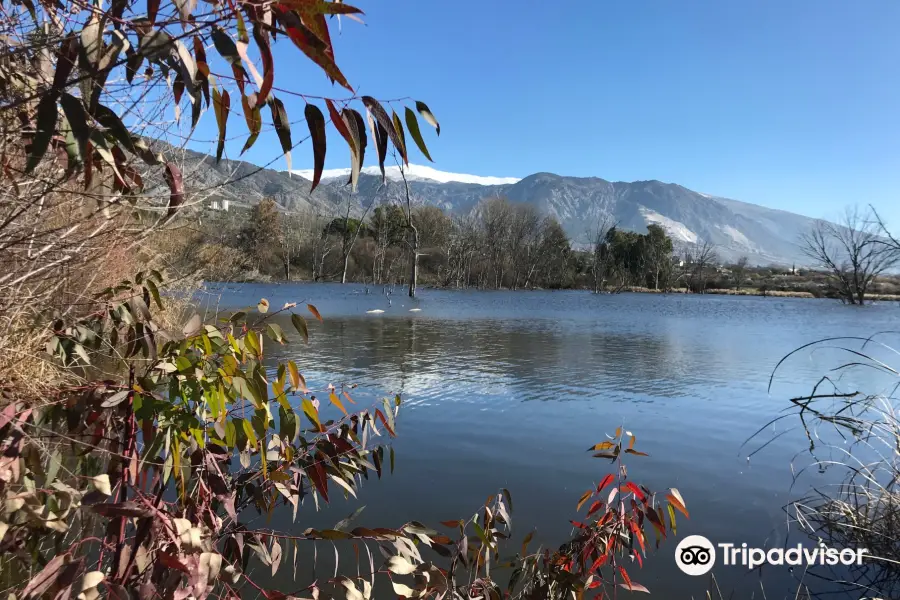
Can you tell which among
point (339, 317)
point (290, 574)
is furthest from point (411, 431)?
point (339, 317)

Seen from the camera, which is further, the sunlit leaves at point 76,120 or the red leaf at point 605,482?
the red leaf at point 605,482

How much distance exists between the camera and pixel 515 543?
11.4 feet

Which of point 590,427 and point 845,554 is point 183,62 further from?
point 590,427

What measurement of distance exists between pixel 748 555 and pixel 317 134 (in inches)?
149

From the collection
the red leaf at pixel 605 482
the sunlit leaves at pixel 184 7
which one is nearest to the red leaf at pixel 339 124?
the sunlit leaves at pixel 184 7

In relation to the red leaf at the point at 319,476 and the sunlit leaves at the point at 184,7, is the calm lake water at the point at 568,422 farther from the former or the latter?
the sunlit leaves at the point at 184,7

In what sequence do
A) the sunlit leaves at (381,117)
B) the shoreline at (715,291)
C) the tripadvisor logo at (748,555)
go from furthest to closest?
the shoreline at (715,291) → the tripadvisor logo at (748,555) → the sunlit leaves at (381,117)

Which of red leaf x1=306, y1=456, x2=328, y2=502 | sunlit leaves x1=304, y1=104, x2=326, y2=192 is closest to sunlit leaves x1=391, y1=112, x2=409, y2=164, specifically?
sunlit leaves x1=304, y1=104, x2=326, y2=192

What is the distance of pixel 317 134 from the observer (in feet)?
3.21

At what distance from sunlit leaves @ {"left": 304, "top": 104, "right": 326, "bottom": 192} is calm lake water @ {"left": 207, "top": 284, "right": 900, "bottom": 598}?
2.90 meters

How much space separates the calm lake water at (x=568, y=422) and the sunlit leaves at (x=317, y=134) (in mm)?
2903

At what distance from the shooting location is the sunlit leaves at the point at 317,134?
0.98 meters

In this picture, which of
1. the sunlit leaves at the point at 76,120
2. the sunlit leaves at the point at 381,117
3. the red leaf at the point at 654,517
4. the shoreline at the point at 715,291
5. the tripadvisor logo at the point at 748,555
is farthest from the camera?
the shoreline at the point at 715,291

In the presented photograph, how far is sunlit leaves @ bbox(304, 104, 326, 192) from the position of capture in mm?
976
